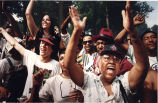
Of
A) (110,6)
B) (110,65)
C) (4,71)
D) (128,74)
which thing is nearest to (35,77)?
(4,71)

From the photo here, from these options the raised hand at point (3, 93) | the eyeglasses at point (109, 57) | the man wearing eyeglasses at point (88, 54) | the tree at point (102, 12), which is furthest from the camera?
the tree at point (102, 12)

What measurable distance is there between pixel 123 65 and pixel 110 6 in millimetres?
16444

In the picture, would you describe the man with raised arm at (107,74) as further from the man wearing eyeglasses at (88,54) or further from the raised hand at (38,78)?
the man wearing eyeglasses at (88,54)

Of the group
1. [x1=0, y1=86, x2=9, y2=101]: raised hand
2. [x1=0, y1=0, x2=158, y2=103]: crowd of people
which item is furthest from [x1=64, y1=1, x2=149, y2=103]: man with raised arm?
[x1=0, y1=86, x2=9, y2=101]: raised hand

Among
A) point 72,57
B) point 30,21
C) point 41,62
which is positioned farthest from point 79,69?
point 30,21

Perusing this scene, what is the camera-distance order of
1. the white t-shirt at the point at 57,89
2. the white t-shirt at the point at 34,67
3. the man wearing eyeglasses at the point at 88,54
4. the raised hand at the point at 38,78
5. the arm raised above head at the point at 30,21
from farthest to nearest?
1. the arm raised above head at the point at 30,21
2. the man wearing eyeglasses at the point at 88,54
3. the white t-shirt at the point at 34,67
4. the raised hand at the point at 38,78
5. the white t-shirt at the point at 57,89

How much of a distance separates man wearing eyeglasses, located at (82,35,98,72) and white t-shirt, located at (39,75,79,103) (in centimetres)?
91

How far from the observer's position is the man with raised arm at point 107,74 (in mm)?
2283

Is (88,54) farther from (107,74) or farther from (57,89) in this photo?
(107,74)

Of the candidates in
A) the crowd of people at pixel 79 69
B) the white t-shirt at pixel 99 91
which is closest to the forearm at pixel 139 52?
the crowd of people at pixel 79 69

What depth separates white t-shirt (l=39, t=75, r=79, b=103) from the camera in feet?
8.96

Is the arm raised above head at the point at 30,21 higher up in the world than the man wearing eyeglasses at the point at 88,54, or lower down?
higher up

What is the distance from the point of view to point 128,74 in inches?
96.3

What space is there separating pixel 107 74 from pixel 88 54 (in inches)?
68.4
